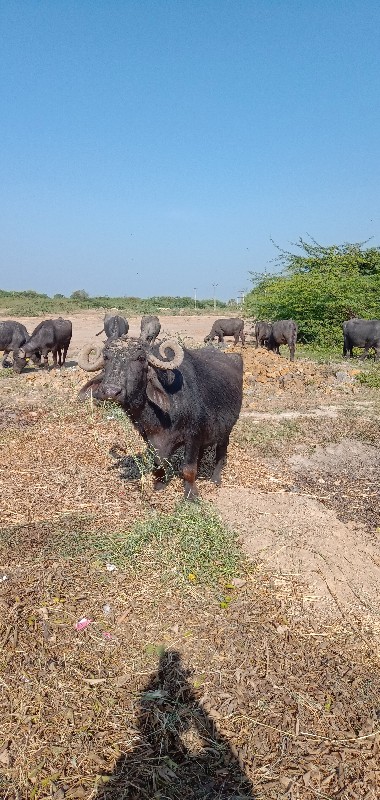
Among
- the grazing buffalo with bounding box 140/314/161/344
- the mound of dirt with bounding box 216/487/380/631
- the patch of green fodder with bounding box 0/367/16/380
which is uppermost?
the grazing buffalo with bounding box 140/314/161/344

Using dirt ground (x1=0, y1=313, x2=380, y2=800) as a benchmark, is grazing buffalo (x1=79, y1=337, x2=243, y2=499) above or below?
above

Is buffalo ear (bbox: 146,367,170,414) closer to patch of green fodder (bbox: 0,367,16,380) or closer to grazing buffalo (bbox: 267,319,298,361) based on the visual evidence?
patch of green fodder (bbox: 0,367,16,380)

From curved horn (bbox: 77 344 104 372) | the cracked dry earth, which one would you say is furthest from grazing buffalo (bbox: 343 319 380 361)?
curved horn (bbox: 77 344 104 372)

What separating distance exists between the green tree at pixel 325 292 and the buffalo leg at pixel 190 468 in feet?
55.2

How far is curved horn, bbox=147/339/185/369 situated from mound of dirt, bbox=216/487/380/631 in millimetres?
1695

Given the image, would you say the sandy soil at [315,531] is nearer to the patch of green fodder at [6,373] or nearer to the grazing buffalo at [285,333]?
the patch of green fodder at [6,373]

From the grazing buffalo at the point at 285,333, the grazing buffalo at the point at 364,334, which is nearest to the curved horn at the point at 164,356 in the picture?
the grazing buffalo at the point at 285,333

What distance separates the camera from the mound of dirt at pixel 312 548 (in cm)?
390

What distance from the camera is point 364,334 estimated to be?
55.9ft

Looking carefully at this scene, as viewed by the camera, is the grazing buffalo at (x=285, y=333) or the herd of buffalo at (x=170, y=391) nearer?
the herd of buffalo at (x=170, y=391)

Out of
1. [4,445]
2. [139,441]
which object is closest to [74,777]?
[139,441]

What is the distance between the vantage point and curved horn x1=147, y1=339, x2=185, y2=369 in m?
4.49

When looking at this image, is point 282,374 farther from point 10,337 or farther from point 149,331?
point 10,337

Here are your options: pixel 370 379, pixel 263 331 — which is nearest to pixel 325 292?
pixel 263 331
